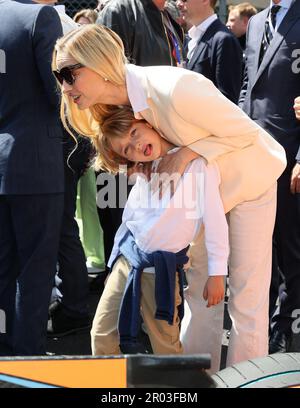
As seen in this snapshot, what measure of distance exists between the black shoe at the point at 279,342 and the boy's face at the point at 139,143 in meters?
1.38

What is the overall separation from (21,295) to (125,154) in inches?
38.0

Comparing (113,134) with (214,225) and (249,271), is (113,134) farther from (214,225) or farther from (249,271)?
→ (249,271)

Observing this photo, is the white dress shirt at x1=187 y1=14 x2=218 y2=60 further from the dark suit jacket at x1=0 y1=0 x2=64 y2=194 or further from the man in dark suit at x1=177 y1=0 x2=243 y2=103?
the dark suit jacket at x1=0 y1=0 x2=64 y2=194

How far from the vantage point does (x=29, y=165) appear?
294 centimetres

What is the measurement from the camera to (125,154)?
95.8 inches

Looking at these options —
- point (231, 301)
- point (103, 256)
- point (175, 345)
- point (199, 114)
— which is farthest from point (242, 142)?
point (103, 256)

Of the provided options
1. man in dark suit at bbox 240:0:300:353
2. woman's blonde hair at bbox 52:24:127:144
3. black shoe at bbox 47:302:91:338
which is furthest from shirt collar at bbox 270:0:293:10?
black shoe at bbox 47:302:91:338

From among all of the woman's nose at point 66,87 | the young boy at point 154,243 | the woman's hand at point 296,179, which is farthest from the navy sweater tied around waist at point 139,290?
the woman's hand at point 296,179

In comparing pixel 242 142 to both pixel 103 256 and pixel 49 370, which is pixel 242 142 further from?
pixel 103 256

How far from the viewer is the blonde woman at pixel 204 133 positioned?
2293mm

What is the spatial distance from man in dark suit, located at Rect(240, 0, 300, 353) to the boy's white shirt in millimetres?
906

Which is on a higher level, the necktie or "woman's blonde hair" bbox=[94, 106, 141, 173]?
the necktie

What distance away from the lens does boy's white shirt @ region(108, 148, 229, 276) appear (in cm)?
237

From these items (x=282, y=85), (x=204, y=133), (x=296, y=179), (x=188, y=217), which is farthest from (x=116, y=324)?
(x=282, y=85)
